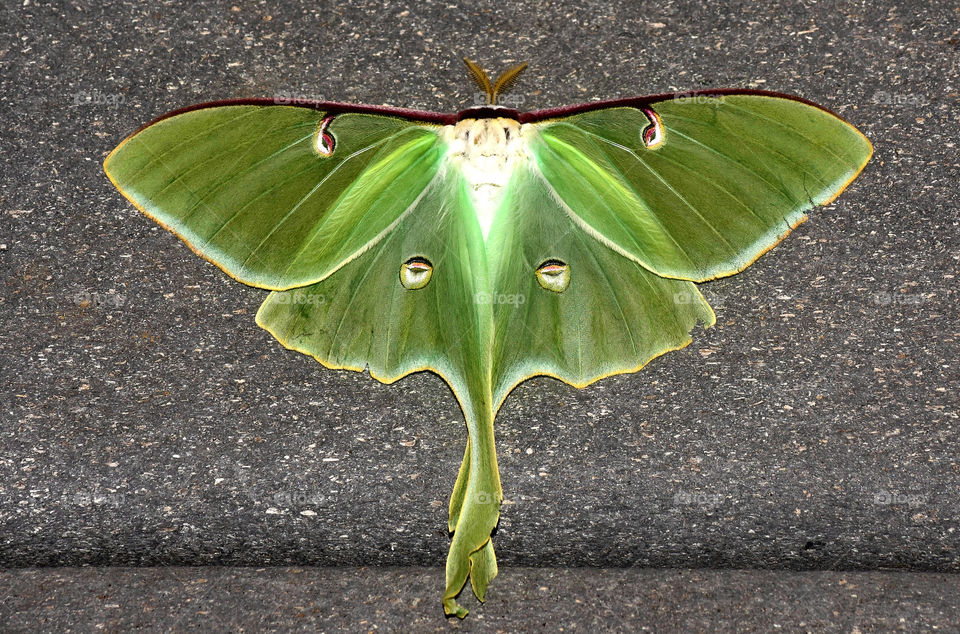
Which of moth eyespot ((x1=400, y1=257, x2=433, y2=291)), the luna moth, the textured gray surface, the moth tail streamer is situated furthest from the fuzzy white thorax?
the textured gray surface

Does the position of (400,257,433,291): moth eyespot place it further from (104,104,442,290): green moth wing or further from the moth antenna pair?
the moth antenna pair

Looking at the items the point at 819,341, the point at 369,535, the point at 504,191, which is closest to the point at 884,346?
the point at 819,341

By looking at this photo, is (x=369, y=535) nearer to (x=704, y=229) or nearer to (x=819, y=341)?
(x=704, y=229)

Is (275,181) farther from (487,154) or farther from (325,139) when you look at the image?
(487,154)

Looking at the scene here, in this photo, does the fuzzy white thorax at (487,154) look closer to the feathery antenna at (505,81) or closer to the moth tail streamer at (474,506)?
the feathery antenna at (505,81)

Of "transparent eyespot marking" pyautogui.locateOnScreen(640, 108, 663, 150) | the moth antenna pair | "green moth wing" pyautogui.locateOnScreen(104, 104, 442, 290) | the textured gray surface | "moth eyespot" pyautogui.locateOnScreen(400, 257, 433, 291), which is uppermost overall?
the moth antenna pair

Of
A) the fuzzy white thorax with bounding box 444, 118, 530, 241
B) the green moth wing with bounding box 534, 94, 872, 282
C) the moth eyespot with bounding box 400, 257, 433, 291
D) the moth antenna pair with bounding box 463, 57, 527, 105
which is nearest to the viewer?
the green moth wing with bounding box 534, 94, 872, 282

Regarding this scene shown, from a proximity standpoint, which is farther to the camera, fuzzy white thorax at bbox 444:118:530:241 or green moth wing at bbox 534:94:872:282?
fuzzy white thorax at bbox 444:118:530:241
